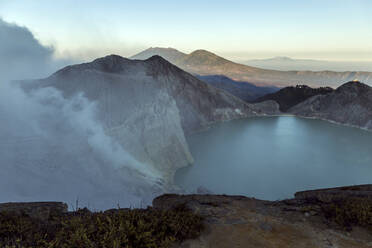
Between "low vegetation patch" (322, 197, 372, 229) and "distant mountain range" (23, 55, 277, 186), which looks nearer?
"low vegetation patch" (322, 197, 372, 229)

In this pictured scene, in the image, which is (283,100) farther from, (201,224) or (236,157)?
(201,224)

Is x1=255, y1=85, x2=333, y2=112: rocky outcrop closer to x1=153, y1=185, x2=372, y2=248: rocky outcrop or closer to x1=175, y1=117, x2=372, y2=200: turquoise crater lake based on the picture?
x1=175, y1=117, x2=372, y2=200: turquoise crater lake

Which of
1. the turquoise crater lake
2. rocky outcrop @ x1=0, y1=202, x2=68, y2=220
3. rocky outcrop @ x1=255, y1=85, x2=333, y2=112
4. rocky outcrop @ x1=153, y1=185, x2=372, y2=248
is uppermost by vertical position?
rocky outcrop @ x1=255, y1=85, x2=333, y2=112

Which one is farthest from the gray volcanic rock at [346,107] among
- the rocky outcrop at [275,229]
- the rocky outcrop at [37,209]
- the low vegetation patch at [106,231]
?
the rocky outcrop at [37,209]

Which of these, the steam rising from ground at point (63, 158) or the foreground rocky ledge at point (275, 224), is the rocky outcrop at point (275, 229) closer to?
the foreground rocky ledge at point (275, 224)

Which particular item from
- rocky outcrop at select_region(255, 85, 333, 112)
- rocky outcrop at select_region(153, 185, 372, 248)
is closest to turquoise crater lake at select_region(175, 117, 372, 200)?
rocky outcrop at select_region(153, 185, 372, 248)

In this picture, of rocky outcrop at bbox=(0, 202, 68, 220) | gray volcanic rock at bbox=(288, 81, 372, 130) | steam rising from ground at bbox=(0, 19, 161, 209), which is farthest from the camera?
gray volcanic rock at bbox=(288, 81, 372, 130)

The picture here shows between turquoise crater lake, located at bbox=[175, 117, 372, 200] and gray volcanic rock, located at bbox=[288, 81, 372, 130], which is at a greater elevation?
gray volcanic rock, located at bbox=[288, 81, 372, 130]
